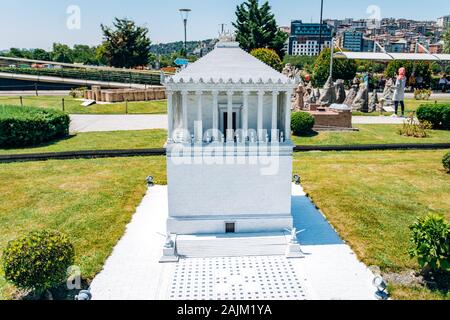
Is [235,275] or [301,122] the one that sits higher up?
[301,122]

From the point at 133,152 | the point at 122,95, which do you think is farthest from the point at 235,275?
the point at 122,95

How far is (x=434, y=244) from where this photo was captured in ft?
39.9

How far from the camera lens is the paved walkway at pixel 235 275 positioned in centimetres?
1199

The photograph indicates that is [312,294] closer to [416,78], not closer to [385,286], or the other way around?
[385,286]

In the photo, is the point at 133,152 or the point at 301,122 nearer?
the point at 133,152

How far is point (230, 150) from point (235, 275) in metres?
4.37

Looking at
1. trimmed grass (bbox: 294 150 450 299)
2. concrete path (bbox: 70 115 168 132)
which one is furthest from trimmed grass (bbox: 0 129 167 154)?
trimmed grass (bbox: 294 150 450 299)

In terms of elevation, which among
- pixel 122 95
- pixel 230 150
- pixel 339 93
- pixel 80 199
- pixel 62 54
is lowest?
pixel 80 199

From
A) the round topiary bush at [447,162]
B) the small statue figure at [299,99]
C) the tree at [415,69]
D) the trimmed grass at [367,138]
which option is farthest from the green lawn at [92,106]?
the tree at [415,69]

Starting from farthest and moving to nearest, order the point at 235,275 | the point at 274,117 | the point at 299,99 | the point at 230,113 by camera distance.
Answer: the point at 299,99
the point at 274,117
the point at 230,113
the point at 235,275

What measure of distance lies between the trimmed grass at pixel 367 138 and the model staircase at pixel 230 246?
57.9 ft

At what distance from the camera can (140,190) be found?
21.3 meters

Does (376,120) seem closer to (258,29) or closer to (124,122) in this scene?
(124,122)

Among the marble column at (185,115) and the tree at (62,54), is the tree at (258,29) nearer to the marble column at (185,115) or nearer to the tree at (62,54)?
the tree at (62,54)
